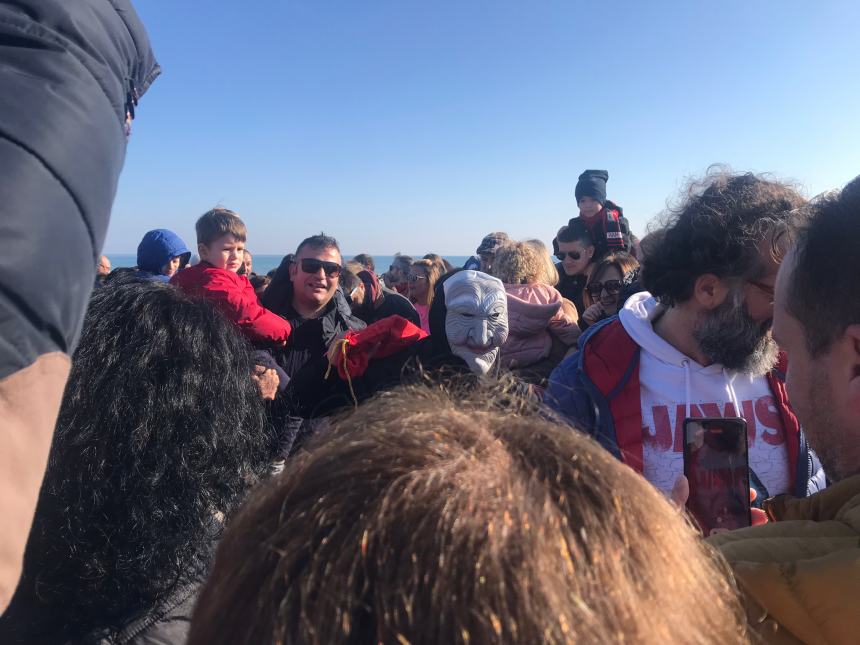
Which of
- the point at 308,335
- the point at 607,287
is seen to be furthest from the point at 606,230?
the point at 308,335

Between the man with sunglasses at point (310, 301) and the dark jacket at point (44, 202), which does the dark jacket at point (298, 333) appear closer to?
the man with sunglasses at point (310, 301)

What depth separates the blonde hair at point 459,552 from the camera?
1.60ft

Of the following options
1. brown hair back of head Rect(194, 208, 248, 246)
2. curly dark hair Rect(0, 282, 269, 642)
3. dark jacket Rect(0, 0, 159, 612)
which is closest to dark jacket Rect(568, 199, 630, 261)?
brown hair back of head Rect(194, 208, 248, 246)

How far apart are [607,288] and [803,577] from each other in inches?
147

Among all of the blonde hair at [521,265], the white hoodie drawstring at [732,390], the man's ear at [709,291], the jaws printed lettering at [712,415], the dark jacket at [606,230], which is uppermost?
the dark jacket at [606,230]

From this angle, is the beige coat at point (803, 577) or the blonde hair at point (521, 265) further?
the blonde hair at point (521, 265)

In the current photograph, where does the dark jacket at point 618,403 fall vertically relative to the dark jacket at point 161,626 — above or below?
above

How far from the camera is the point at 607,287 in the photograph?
14.4 ft

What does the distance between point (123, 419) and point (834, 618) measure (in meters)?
1.24

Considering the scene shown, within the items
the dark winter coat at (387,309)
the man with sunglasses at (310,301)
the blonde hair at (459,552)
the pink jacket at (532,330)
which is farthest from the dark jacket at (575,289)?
the blonde hair at (459,552)

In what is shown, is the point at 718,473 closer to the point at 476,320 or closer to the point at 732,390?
the point at 732,390

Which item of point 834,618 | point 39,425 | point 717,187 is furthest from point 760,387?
point 39,425

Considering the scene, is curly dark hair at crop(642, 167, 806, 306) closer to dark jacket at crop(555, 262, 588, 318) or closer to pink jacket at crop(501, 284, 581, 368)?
pink jacket at crop(501, 284, 581, 368)

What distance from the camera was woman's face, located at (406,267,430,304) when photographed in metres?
6.35
